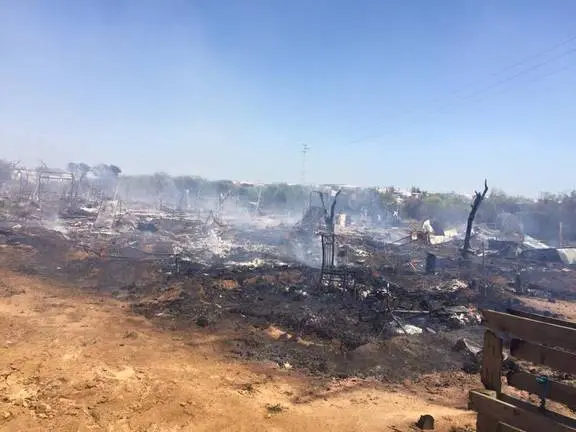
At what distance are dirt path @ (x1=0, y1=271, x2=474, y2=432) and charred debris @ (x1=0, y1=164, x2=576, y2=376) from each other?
51.4 inches

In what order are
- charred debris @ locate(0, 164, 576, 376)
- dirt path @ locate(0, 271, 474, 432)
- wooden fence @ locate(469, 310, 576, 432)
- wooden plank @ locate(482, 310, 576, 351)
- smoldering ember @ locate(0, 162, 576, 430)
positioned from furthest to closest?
charred debris @ locate(0, 164, 576, 376), smoldering ember @ locate(0, 162, 576, 430), dirt path @ locate(0, 271, 474, 432), wooden fence @ locate(469, 310, 576, 432), wooden plank @ locate(482, 310, 576, 351)

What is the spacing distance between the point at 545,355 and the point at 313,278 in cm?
1350

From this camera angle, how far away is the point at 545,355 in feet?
13.5

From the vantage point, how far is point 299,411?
6.96m

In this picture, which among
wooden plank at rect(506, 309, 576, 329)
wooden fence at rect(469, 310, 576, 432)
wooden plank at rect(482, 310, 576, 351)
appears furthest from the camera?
wooden plank at rect(506, 309, 576, 329)

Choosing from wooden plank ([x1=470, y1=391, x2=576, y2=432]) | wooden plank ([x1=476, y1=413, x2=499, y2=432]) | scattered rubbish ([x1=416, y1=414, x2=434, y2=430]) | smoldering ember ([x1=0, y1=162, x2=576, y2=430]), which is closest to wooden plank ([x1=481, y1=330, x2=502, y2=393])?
wooden plank ([x1=470, y1=391, x2=576, y2=432])

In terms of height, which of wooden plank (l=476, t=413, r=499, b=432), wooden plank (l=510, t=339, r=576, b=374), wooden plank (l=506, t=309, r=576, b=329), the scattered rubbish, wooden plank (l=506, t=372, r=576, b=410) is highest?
wooden plank (l=506, t=309, r=576, b=329)

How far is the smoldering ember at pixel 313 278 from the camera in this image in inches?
416

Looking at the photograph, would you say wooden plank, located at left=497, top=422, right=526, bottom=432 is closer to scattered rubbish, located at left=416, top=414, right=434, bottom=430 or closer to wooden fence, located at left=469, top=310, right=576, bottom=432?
wooden fence, located at left=469, top=310, right=576, bottom=432

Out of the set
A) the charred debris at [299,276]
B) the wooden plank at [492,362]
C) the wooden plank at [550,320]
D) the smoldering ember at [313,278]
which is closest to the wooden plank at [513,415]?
the wooden plank at [492,362]

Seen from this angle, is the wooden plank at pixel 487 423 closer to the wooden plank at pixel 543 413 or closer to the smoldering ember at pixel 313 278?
the wooden plank at pixel 543 413

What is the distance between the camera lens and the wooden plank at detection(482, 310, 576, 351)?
3.84m

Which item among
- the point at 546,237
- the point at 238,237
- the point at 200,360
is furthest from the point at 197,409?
the point at 546,237

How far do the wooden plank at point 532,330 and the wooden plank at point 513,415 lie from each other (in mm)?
678
